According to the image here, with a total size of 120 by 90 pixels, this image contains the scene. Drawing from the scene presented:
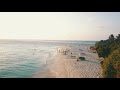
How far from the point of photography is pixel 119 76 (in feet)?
17.5

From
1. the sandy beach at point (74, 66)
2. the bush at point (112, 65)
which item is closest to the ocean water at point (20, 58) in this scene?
the sandy beach at point (74, 66)

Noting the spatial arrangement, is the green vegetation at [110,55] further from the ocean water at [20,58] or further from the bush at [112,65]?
the ocean water at [20,58]

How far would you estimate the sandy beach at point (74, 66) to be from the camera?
235 inches

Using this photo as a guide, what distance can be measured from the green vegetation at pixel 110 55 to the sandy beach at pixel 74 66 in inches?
10.7

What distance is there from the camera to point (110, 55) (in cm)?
597

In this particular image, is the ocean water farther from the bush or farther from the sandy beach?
the bush

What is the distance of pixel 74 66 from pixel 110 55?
215 centimetres

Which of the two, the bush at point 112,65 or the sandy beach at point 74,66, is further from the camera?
the sandy beach at point 74,66

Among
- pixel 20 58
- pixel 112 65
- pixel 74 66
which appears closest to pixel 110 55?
pixel 112 65

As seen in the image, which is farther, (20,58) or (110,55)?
(20,58)

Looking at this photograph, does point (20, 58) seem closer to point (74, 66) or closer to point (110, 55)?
point (74, 66)

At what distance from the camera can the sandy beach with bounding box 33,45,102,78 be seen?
5975 millimetres
